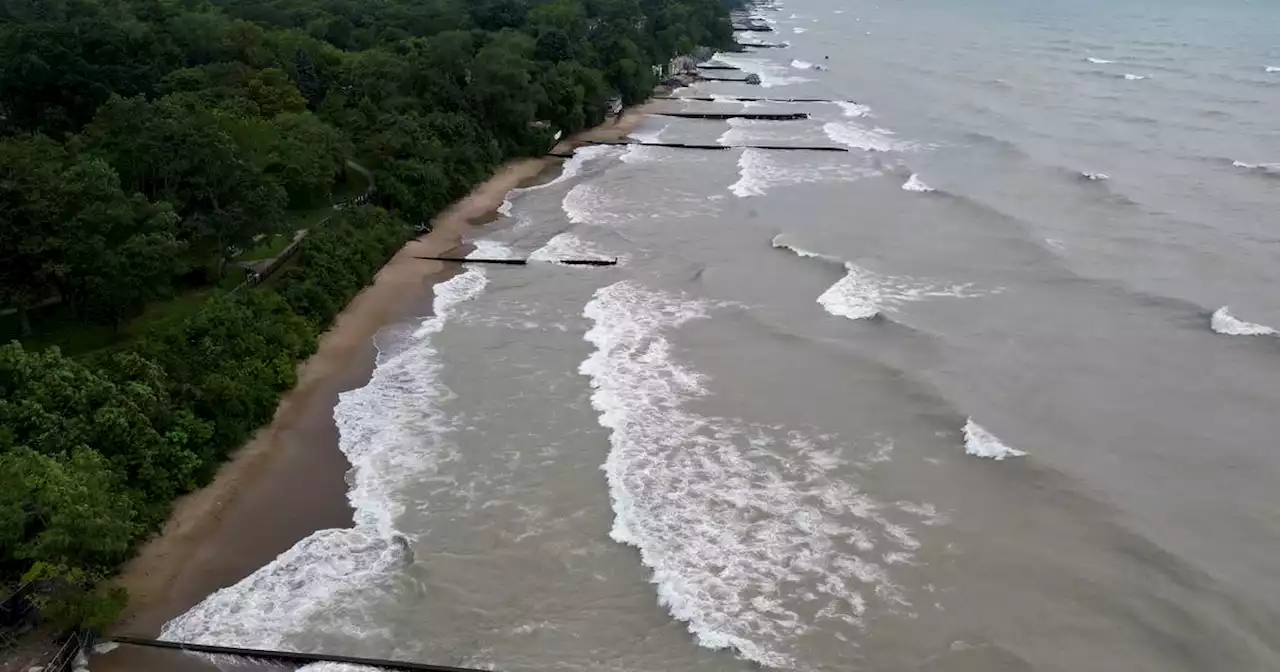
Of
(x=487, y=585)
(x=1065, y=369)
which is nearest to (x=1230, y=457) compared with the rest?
(x=1065, y=369)

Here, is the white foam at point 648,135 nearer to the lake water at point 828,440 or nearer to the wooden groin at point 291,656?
the lake water at point 828,440

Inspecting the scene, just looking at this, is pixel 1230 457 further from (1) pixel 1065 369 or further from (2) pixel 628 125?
(2) pixel 628 125

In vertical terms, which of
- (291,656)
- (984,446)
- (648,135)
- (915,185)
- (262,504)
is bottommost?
(984,446)

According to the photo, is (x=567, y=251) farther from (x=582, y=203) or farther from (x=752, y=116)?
(x=752, y=116)

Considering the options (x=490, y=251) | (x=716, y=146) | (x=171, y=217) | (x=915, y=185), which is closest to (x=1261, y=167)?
(x=915, y=185)

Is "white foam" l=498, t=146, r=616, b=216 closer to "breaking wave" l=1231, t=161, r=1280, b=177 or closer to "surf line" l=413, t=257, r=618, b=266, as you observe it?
"surf line" l=413, t=257, r=618, b=266
